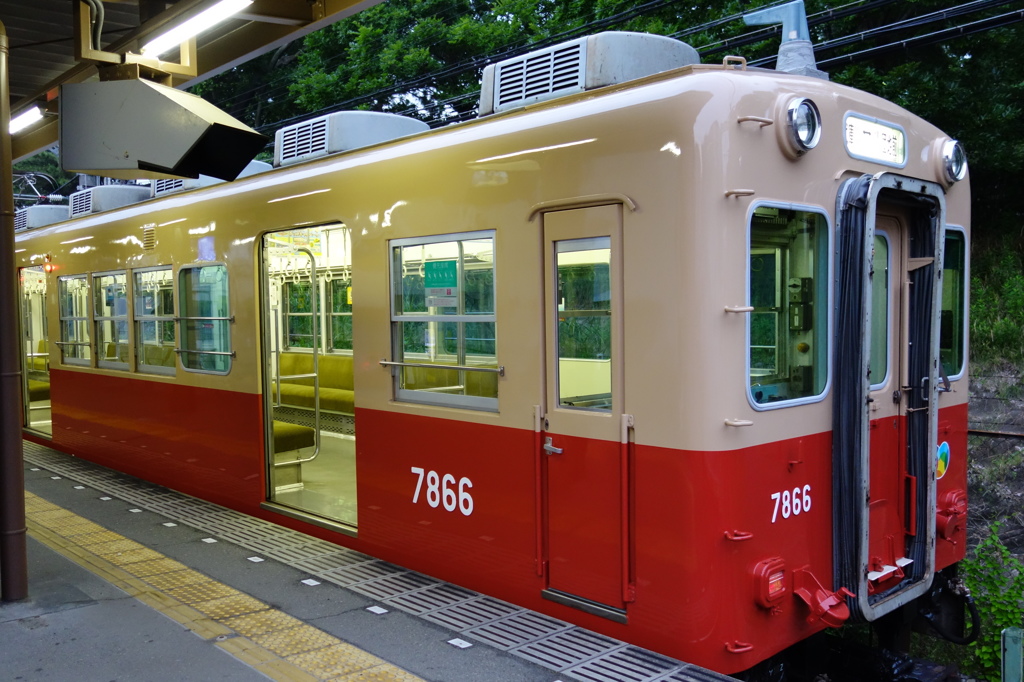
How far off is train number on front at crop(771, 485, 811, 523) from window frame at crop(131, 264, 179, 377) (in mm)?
5417

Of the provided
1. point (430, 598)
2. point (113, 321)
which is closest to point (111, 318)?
point (113, 321)

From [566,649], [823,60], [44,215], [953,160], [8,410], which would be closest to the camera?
[566,649]

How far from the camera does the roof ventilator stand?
7010 mm

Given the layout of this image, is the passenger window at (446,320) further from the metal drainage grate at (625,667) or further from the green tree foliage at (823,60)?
the green tree foliage at (823,60)

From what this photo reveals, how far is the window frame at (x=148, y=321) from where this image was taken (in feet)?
24.9

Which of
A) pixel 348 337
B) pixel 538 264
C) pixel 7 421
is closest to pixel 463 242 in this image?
pixel 538 264

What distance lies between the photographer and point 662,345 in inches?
150

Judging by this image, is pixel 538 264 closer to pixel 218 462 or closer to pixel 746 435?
pixel 746 435

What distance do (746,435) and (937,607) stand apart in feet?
6.96

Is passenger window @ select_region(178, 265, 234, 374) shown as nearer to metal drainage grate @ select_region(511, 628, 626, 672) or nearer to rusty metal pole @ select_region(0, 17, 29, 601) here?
rusty metal pole @ select_region(0, 17, 29, 601)

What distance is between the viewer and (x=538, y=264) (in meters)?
4.36

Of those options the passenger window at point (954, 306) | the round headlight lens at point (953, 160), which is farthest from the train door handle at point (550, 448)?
the round headlight lens at point (953, 160)

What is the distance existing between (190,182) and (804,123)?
5.44 m

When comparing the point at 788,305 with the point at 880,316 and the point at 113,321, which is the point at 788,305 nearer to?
the point at 880,316
